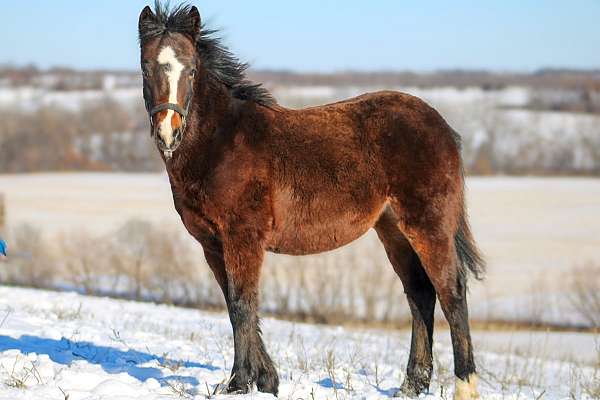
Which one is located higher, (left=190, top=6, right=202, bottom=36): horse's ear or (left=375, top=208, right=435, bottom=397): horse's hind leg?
(left=190, top=6, right=202, bottom=36): horse's ear

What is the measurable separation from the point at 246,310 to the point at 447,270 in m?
1.72

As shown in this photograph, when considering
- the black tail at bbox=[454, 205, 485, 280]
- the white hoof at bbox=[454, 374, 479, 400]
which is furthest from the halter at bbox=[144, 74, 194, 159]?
the white hoof at bbox=[454, 374, 479, 400]

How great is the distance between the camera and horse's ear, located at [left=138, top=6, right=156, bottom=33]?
19.8ft

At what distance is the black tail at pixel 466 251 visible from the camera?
6777mm

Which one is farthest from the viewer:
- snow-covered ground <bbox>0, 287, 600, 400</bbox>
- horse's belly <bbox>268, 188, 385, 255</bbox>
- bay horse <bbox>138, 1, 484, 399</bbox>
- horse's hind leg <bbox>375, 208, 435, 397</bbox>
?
horse's hind leg <bbox>375, 208, 435, 397</bbox>

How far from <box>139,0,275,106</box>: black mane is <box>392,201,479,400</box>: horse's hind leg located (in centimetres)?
151

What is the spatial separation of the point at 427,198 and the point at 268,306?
25.1 m

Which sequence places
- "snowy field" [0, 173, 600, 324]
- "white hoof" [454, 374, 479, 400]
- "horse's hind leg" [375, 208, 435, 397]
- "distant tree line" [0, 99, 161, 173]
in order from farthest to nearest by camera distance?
"distant tree line" [0, 99, 161, 173]
"snowy field" [0, 173, 600, 324]
"horse's hind leg" [375, 208, 435, 397]
"white hoof" [454, 374, 479, 400]

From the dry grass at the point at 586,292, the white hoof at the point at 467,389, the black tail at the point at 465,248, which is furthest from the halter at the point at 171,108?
the dry grass at the point at 586,292

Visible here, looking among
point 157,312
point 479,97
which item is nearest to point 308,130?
point 157,312

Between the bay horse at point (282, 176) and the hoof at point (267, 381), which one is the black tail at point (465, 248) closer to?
the bay horse at point (282, 176)

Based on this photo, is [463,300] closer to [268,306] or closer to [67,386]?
[67,386]

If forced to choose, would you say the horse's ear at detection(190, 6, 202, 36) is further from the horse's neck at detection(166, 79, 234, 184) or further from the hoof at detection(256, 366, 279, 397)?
the hoof at detection(256, 366, 279, 397)

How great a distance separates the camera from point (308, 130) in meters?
6.42
